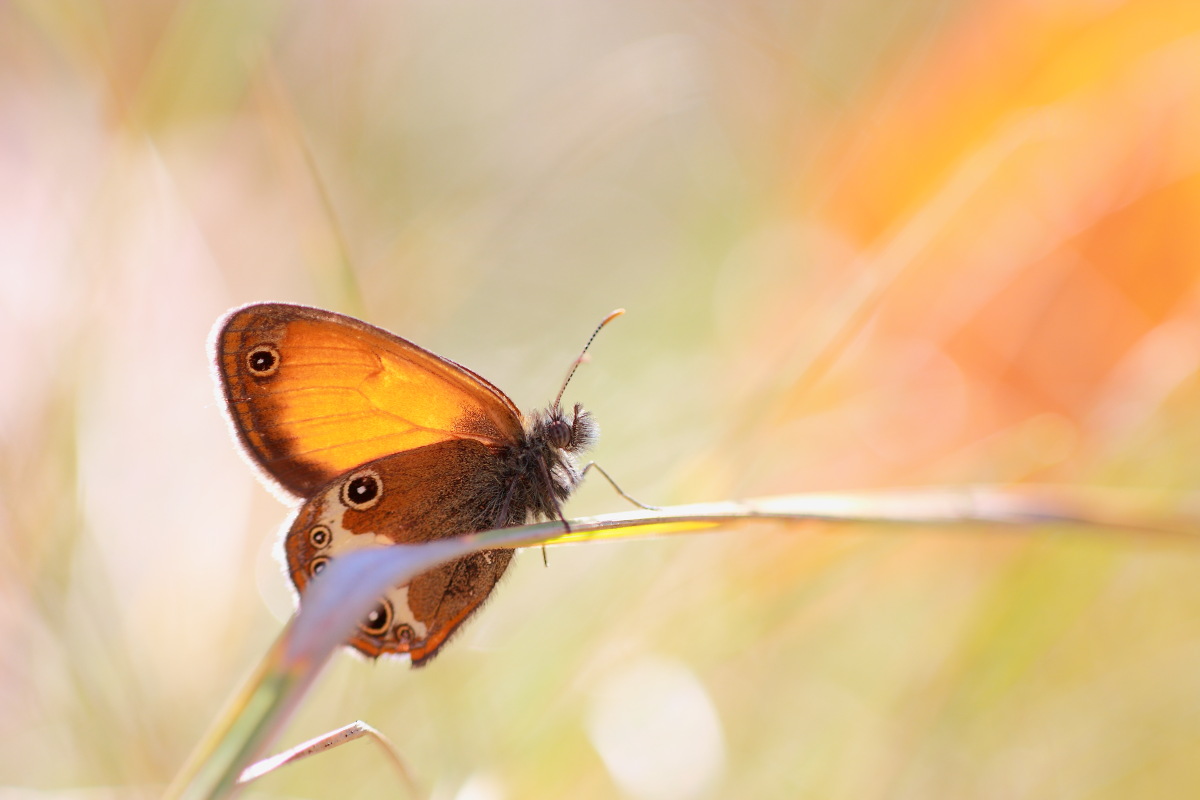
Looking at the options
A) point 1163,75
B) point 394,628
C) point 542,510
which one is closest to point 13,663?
point 394,628

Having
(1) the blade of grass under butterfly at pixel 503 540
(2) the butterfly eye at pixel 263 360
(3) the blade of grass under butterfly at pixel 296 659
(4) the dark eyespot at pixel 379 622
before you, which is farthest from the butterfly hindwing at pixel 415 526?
(3) the blade of grass under butterfly at pixel 296 659

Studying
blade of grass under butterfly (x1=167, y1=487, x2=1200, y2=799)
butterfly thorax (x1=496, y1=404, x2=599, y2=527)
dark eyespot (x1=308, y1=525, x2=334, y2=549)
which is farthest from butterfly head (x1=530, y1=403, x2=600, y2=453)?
blade of grass under butterfly (x1=167, y1=487, x2=1200, y2=799)

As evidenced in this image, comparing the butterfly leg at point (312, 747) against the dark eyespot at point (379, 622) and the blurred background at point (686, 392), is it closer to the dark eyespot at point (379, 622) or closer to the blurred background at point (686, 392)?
the dark eyespot at point (379, 622)

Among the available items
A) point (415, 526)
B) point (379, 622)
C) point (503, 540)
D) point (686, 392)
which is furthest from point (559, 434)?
point (686, 392)

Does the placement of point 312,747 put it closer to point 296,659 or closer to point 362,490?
point 296,659

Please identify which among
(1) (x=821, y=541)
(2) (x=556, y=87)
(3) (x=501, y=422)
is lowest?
(1) (x=821, y=541)

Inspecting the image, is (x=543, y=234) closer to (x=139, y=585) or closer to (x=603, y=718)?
(x=139, y=585)

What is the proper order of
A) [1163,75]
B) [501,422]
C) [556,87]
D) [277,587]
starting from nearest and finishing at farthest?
[501,422] < [1163,75] < [277,587] < [556,87]
